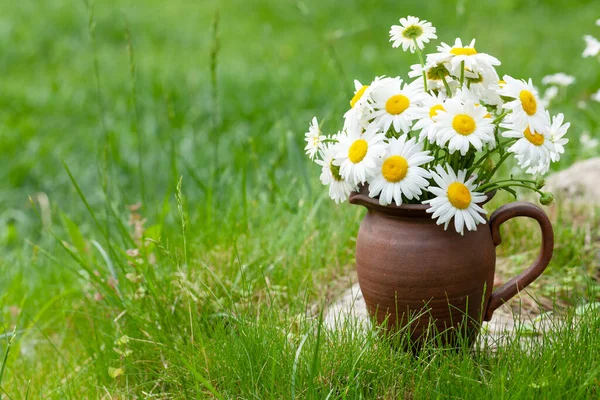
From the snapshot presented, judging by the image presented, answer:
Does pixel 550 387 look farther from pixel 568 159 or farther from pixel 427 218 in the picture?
pixel 568 159

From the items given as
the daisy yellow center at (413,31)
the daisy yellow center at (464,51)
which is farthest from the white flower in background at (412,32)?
the daisy yellow center at (464,51)

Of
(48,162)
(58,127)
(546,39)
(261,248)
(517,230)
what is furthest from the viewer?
(546,39)

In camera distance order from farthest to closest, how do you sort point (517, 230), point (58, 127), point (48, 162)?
point (58, 127) → point (48, 162) → point (517, 230)

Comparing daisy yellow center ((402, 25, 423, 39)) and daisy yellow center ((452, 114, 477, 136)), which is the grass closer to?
daisy yellow center ((452, 114, 477, 136))

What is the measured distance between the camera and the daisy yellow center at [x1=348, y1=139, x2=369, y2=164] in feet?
6.41

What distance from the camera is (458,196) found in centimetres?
190

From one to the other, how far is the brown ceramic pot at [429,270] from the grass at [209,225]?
0.10m

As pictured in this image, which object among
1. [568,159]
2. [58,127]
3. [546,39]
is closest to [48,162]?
[58,127]

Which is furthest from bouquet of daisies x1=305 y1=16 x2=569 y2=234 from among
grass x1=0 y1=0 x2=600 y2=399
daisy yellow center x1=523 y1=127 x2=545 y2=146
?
grass x1=0 y1=0 x2=600 y2=399

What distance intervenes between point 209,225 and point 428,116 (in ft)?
4.45

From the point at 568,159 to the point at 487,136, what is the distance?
276 centimetres

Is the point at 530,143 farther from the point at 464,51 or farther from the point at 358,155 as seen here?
the point at 358,155

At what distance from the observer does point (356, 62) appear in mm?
6820

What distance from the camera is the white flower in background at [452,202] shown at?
74.7 inches
